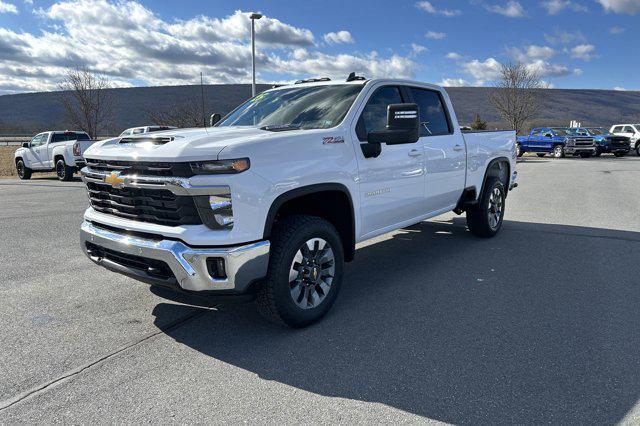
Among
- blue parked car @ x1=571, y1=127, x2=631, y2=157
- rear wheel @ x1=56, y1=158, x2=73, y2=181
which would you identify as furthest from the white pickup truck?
blue parked car @ x1=571, y1=127, x2=631, y2=157

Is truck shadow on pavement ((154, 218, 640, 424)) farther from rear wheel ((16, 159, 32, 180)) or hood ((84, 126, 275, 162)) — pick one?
rear wheel ((16, 159, 32, 180))

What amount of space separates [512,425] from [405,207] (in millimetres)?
Result: 2630

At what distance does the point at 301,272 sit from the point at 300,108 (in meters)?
1.73

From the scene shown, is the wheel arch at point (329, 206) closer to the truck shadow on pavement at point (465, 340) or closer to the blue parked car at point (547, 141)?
the truck shadow on pavement at point (465, 340)

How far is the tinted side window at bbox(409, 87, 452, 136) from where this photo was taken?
532cm

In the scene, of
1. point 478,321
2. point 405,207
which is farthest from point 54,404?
point 405,207

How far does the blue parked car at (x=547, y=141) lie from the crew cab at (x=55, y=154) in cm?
2548

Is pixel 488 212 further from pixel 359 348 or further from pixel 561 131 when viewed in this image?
pixel 561 131

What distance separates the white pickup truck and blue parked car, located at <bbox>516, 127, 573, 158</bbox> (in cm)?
2797

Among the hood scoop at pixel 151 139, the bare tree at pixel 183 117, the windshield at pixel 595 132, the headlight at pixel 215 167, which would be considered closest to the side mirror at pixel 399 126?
the headlight at pixel 215 167

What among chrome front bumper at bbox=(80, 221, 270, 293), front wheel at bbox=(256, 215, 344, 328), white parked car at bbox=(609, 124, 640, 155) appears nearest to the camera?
chrome front bumper at bbox=(80, 221, 270, 293)

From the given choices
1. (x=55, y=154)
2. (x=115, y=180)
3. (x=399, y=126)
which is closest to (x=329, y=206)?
(x=399, y=126)

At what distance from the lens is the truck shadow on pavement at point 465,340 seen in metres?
2.78

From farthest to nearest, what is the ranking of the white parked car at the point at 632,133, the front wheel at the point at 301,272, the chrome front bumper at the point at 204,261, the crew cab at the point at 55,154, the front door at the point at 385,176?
the white parked car at the point at 632,133, the crew cab at the point at 55,154, the front door at the point at 385,176, the front wheel at the point at 301,272, the chrome front bumper at the point at 204,261
